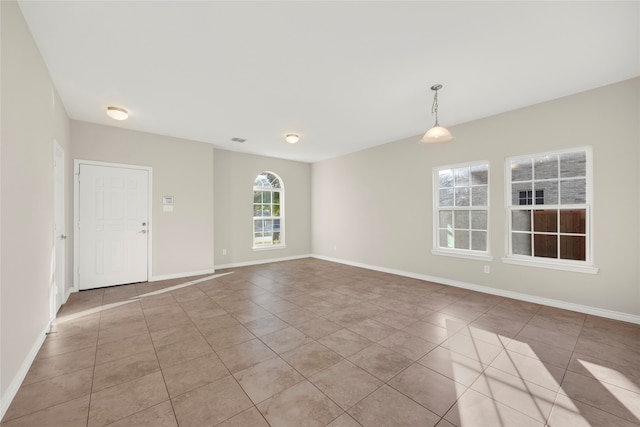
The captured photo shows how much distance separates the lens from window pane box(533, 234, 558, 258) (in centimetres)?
363

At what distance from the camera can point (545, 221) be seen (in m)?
3.71

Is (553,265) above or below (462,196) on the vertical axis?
below

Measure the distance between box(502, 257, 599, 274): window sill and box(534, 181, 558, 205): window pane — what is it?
2.76ft

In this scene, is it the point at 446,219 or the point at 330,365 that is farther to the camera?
the point at 446,219

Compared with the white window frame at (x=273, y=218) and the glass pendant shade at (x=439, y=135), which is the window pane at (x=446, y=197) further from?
the white window frame at (x=273, y=218)

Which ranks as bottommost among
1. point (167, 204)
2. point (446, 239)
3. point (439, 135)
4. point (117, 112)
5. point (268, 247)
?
point (268, 247)

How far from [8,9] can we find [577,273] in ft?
19.9

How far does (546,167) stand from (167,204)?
20.8 ft

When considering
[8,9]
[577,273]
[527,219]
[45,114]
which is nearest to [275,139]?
[45,114]

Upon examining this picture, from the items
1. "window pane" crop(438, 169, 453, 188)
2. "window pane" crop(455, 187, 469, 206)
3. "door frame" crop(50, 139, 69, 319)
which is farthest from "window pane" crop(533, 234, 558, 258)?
"door frame" crop(50, 139, 69, 319)

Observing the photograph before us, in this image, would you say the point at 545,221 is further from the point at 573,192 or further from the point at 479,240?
the point at 479,240

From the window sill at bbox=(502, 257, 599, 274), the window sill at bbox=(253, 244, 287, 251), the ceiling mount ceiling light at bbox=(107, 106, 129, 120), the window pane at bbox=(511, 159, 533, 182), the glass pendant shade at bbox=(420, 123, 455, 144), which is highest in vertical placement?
the ceiling mount ceiling light at bbox=(107, 106, 129, 120)

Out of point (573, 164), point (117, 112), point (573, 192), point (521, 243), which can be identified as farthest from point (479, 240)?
point (117, 112)

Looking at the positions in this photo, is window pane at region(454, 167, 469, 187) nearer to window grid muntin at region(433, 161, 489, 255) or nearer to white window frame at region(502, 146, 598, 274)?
window grid muntin at region(433, 161, 489, 255)
